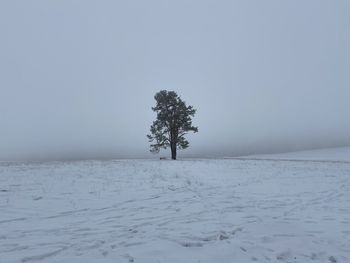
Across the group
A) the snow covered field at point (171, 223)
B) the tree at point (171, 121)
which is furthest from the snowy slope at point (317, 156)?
the snow covered field at point (171, 223)

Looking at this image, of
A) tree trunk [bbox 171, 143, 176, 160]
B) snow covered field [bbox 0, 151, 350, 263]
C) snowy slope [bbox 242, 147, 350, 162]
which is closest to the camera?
snow covered field [bbox 0, 151, 350, 263]

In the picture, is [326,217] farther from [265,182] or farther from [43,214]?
[43,214]

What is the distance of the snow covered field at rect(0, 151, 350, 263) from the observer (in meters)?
7.49

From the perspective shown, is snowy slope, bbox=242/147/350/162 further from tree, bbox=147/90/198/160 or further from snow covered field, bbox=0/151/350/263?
snow covered field, bbox=0/151/350/263

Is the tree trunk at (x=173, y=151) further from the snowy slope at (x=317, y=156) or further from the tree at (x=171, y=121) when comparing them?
the snowy slope at (x=317, y=156)

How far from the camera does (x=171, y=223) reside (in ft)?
32.8

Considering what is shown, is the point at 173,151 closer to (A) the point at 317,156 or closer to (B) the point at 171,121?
(B) the point at 171,121

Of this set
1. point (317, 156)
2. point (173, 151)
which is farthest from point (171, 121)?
point (317, 156)

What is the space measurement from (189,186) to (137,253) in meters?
9.82

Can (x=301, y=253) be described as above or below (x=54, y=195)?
below

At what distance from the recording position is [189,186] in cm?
1708

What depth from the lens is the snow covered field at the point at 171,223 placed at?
7.49 m

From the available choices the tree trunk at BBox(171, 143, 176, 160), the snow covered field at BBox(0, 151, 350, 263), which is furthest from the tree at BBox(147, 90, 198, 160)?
the snow covered field at BBox(0, 151, 350, 263)

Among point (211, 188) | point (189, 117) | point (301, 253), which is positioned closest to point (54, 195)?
point (211, 188)
